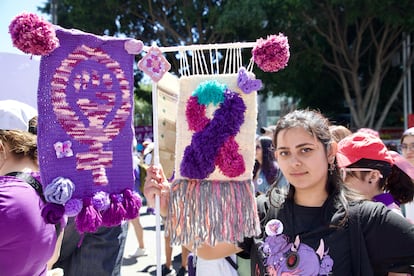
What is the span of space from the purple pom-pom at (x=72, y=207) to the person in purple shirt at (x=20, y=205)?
0.11 m

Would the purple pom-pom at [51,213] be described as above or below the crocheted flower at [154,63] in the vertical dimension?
below

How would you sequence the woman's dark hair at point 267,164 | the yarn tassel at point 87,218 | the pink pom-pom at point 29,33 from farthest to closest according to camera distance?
the woman's dark hair at point 267,164 → the yarn tassel at point 87,218 → the pink pom-pom at point 29,33

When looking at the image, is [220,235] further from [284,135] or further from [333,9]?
[333,9]

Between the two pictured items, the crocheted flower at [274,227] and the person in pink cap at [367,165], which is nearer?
the crocheted flower at [274,227]

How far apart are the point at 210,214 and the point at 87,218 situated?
0.46m

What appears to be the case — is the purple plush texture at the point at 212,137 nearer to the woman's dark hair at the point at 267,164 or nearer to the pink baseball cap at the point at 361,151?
the pink baseball cap at the point at 361,151

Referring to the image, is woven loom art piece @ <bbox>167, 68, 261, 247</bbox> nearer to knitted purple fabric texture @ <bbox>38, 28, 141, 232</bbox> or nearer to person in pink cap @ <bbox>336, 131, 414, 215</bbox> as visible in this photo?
knitted purple fabric texture @ <bbox>38, 28, 141, 232</bbox>

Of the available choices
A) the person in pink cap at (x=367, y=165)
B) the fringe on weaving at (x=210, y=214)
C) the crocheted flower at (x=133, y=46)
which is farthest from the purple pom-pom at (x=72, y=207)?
the person in pink cap at (x=367, y=165)

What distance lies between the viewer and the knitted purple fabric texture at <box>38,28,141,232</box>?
148cm

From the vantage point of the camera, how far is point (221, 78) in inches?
64.8

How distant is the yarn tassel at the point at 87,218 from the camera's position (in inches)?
57.9

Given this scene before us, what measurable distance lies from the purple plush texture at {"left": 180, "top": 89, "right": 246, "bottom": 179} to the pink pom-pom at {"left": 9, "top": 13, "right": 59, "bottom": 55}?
24.0 inches

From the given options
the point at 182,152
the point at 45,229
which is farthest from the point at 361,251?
the point at 45,229

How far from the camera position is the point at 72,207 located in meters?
1.46
